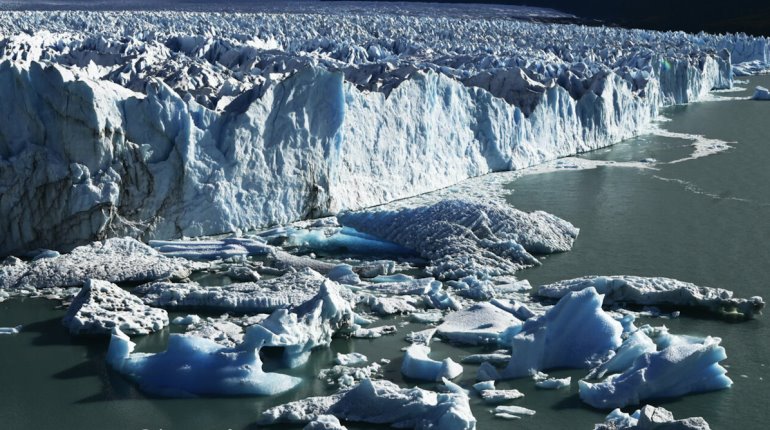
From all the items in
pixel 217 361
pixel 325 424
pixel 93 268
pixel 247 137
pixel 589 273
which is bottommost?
pixel 589 273

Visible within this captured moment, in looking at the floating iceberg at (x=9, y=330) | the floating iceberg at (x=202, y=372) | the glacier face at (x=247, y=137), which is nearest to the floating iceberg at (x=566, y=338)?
the floating iceberg at (x=202, y=372)

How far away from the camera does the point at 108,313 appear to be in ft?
21.6

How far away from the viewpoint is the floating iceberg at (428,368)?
5.72m

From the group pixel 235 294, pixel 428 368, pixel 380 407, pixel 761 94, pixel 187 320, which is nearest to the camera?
pixel 380 407

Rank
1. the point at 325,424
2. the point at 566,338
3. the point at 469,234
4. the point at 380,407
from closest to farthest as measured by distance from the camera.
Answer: the point at 325,424, the point at 380,407, the point at 566,338, the point at 469,234

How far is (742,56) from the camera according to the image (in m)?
29.8

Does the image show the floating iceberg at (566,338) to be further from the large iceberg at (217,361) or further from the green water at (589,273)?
the large iceberg at (217,361)

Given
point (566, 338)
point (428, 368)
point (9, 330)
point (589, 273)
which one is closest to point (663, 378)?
point (566, 338)

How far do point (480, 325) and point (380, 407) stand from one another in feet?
4.93

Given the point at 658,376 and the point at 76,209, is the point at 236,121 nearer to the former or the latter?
the point at 76,209

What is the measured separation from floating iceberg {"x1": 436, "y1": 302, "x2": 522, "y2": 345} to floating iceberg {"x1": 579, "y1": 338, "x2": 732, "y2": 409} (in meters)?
0.91

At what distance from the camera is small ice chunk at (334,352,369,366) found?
6.00 meters

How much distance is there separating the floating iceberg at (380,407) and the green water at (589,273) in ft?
0.42

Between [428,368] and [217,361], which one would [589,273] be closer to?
[428,368]
